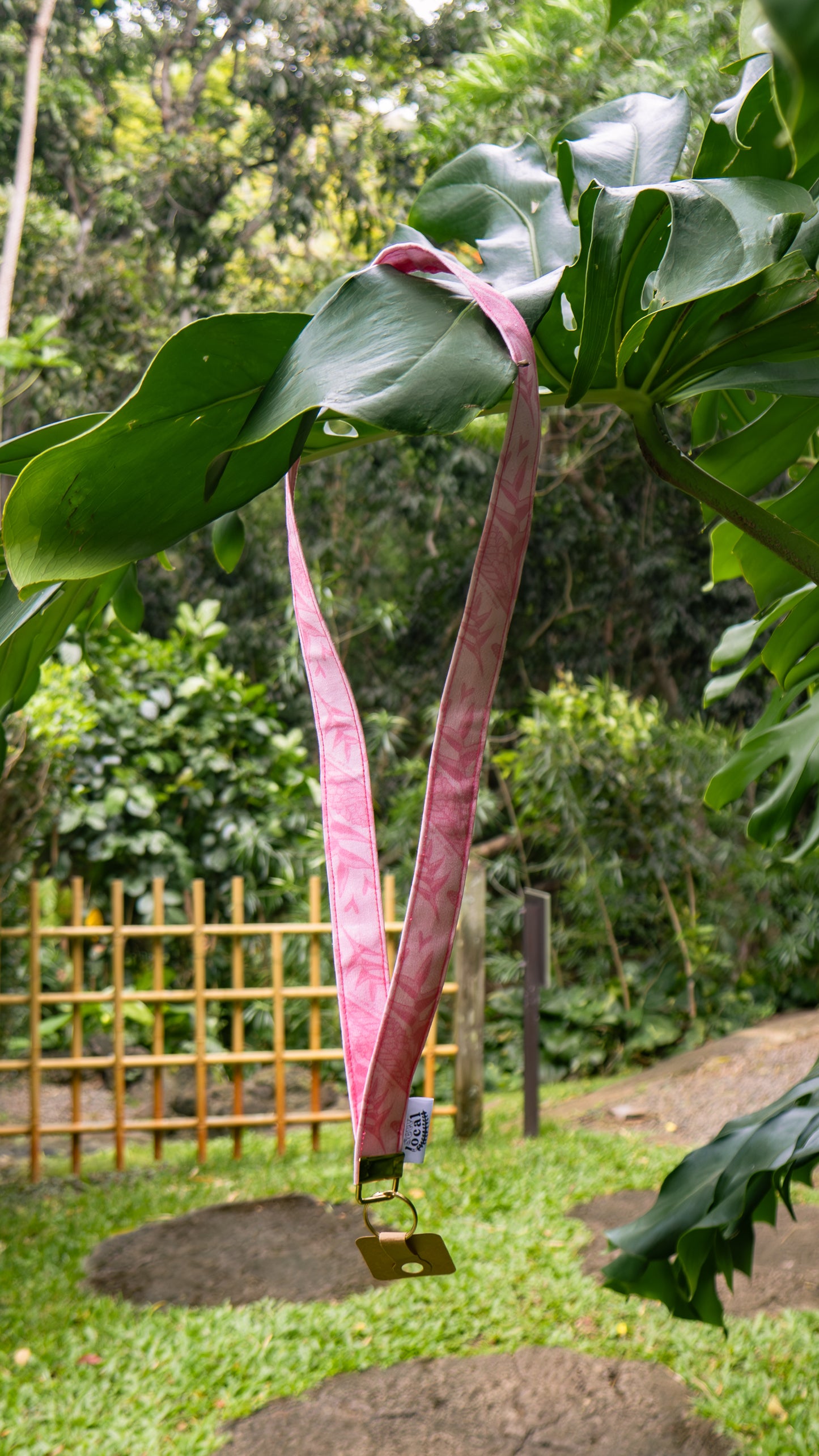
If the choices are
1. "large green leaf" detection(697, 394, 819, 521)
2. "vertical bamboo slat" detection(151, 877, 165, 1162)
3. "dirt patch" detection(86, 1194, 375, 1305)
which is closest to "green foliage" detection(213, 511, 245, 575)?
"large green leaf" detection(697, 394, 819, 521)

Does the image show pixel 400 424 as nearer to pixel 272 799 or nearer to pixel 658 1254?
pixel 658 1254

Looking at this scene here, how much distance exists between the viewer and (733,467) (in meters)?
0.94

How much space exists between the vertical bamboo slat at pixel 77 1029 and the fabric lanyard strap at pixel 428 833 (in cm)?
360

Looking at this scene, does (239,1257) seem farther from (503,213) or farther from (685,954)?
(685,954)

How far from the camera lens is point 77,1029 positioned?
13.0 feet

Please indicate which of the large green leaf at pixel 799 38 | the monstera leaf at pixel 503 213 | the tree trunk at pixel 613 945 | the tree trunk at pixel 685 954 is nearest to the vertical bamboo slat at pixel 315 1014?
the tree trunk at pixel 613 945

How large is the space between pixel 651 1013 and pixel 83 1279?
139 inches

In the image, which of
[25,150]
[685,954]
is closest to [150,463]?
[685,954]

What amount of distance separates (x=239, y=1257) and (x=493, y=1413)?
1080mm

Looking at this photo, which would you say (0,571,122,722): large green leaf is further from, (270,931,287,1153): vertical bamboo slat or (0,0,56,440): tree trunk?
(0,0,56,440): tree trunk

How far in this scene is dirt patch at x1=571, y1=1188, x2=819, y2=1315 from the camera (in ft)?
8.28

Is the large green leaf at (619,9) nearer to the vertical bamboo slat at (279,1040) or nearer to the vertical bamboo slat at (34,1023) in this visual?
the vertical bamboo slat at (34,1023)

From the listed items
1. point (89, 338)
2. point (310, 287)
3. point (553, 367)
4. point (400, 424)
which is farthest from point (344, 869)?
point (310, 287)

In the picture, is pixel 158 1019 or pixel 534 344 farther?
pixel 158 1019
